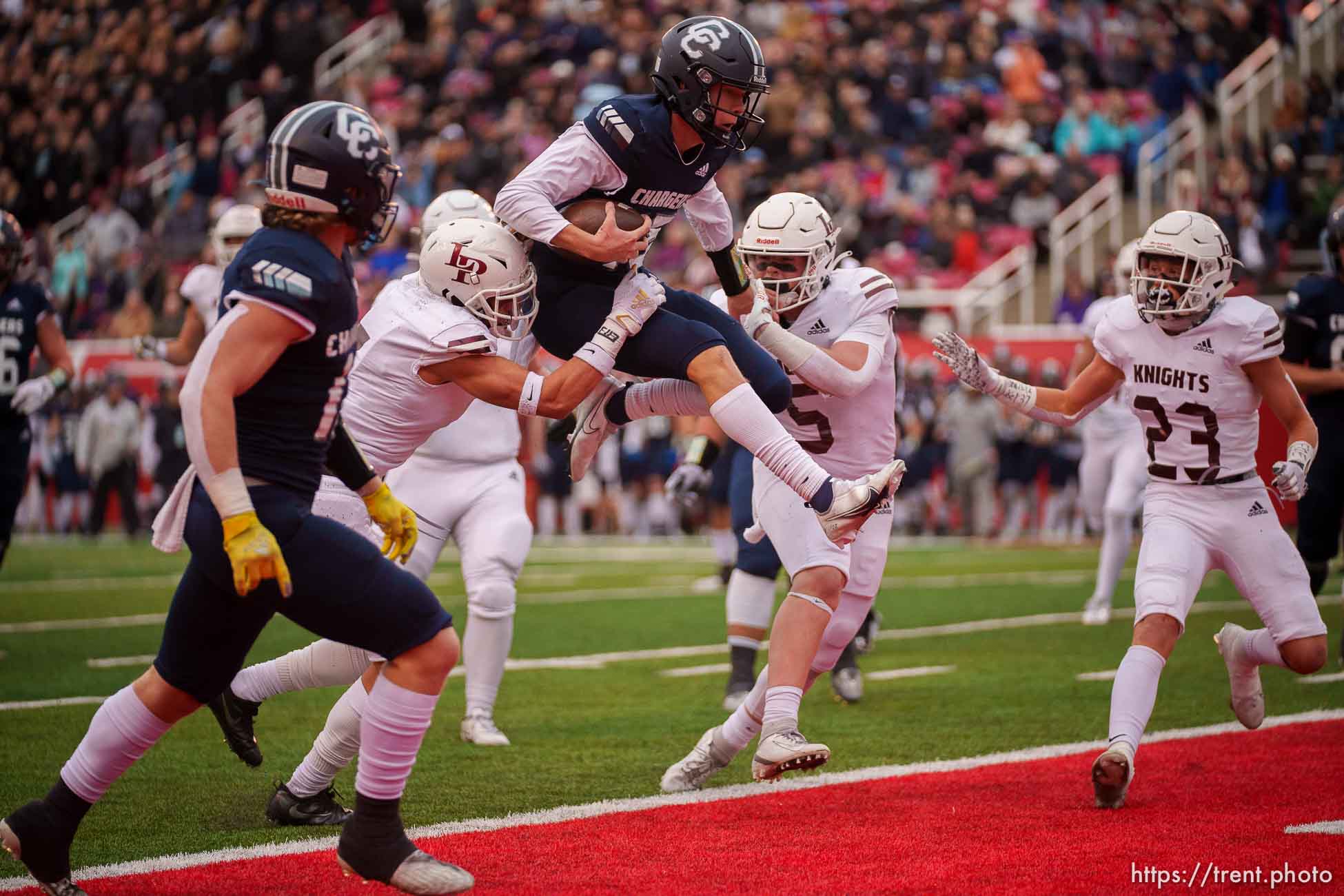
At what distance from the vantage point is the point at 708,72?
5195 millimetres

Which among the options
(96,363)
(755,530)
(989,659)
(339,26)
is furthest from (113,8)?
(755,530)

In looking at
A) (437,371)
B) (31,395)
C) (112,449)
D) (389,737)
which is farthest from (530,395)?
(112,449)

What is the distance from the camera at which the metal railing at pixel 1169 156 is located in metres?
18.9

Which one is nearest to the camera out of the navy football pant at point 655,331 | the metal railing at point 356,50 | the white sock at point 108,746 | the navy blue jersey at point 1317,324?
the white sock at point 108,746

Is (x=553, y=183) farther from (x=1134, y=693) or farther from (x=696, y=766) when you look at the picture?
(x=1134, y=693)

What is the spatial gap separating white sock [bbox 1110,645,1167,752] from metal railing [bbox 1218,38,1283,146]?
15.1m

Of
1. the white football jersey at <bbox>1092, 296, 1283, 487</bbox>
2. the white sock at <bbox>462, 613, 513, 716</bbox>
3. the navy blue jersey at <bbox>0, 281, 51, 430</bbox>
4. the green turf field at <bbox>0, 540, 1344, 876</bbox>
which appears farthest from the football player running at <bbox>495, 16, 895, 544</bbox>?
the navy blue jersey at <bbox>0, 281, 51, 430</bbox>

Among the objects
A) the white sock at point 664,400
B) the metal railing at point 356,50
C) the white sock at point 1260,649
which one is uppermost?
the metal railing at point 356,50

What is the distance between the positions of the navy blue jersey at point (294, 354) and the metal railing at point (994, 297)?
15229mm

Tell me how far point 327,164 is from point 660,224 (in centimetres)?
175

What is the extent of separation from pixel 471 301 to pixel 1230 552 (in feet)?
8.73

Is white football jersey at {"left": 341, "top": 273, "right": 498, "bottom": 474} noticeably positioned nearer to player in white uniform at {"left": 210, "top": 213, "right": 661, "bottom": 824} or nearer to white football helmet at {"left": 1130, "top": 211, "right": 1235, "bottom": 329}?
player in white uniform at {"left": 210, "top": 213, "right": 661, "bottom": 824}

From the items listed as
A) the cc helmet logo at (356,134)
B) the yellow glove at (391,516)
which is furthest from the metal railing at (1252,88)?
the cc helmet logo at (356,134)

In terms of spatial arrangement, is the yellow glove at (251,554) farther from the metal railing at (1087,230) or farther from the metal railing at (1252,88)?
the metal railing at (1252,88)
